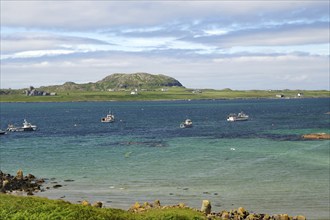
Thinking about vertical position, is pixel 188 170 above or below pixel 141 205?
below

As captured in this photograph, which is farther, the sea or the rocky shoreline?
the sea

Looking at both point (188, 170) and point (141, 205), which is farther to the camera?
point (188, 170)

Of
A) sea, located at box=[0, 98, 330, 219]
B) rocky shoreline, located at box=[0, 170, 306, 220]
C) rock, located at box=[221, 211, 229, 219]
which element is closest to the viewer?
rocky shoreline, located at box=[0, 170, 306, 220]

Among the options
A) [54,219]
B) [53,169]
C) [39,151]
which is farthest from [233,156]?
[54,219]

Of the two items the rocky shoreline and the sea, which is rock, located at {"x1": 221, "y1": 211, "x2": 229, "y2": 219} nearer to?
the rocky shoreline

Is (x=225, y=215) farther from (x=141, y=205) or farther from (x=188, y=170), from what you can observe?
(x=188, y=170)

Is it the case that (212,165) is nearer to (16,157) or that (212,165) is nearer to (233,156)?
(233,156)

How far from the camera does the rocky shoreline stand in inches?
1614

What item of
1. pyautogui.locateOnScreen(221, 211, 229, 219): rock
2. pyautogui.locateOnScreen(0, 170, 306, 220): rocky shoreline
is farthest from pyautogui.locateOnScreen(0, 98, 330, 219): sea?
pyautogui.locateOnScreen(221, 211, 229, 219): rock

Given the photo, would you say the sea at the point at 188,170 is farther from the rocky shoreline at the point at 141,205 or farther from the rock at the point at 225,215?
the rock at the point at 225,215

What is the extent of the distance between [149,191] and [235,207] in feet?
39.2

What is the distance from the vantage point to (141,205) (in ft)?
147

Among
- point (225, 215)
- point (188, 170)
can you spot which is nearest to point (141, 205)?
point (225, 215)

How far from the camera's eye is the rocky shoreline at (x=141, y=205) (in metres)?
41.0
